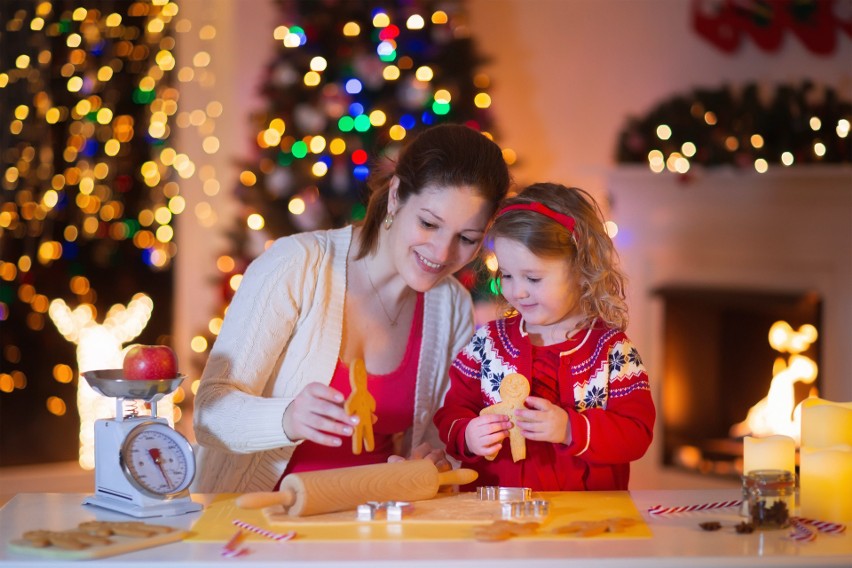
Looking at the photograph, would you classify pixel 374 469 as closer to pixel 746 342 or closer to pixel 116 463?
pixel 116 463

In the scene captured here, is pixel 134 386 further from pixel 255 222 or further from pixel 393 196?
pixel 255 222

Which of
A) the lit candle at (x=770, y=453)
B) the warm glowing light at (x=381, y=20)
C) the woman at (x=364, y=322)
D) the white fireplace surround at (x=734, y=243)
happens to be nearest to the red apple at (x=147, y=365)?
the woman at (x=364, y=322)

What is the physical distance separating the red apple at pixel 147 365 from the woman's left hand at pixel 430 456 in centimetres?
47

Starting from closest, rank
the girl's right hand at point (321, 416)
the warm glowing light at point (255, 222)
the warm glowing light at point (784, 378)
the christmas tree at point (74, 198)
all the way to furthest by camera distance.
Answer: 1. the girl's right hand at point (321, 416)
2. the warm glowing light at point (255, 222)
3. the christmas tree at point (74, 198)
4. the warm glowing light at point (784, 378)

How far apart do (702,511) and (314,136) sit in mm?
2823

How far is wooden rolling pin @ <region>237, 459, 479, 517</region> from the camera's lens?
1.74m

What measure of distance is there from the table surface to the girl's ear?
0.87 m

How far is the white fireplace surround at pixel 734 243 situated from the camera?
459 centimetres

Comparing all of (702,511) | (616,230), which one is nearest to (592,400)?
(702,511)

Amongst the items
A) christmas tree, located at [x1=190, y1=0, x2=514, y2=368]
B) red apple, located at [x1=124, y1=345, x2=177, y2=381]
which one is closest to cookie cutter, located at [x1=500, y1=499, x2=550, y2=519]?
red apple, located at [x1=124, y1=345, x2=177, y2=381]

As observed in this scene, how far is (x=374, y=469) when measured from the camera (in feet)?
6.07

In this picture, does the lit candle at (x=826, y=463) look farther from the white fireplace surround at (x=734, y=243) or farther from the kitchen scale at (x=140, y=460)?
the white fireplace surround at (x=734, y=243)

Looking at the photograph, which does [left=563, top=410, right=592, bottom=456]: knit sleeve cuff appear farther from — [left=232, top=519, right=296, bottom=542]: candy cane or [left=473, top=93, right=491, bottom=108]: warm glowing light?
[left=473, top=93, right=491, bottom=108]: warm glowing light

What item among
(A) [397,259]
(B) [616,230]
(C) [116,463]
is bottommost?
(C) [116,463]
